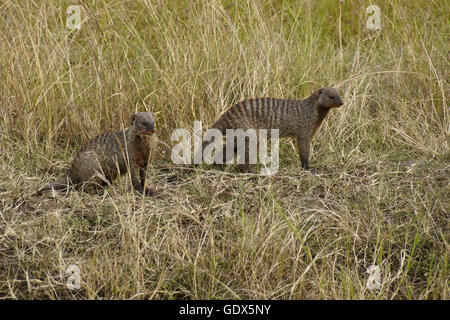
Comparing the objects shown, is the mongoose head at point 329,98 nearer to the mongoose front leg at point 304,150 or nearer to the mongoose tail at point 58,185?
the mongoose front leg at point 304,150

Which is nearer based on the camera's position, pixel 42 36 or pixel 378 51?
pixel 42 36

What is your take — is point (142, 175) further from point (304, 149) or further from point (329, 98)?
point (329, 98)

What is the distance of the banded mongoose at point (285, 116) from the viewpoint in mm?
4395

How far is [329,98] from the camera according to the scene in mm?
4336

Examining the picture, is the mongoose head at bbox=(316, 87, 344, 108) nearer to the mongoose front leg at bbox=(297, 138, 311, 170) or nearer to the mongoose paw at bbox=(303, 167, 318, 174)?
the mongoose front leg at bbox=(297, 138, 311, 170)

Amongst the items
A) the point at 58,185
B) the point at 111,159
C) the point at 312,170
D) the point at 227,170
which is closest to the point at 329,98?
the point at 312,170

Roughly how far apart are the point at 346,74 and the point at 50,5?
98.7 inches

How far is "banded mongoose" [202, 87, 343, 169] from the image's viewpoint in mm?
4395

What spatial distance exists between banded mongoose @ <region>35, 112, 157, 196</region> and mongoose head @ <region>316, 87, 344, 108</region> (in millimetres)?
1266

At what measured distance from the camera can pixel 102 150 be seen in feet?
12.7

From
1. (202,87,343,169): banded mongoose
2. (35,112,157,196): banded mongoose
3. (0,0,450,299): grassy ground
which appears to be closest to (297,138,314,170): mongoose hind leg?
(202,87,343,169): banded mongoose

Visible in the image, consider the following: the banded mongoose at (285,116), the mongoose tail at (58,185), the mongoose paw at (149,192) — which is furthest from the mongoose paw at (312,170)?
the mongoose tail at (58,185)

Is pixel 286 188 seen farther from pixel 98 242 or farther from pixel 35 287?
pixel 35 287

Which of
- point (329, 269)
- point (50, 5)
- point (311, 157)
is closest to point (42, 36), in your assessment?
point (50, 5)
